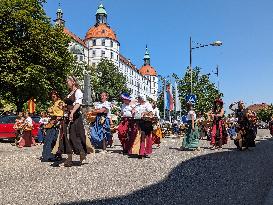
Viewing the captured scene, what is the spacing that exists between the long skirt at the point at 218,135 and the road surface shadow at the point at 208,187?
16.3ft

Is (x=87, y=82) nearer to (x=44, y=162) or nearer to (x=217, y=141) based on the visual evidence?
(x=217, y=141)

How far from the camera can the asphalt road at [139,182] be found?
5.77 metres

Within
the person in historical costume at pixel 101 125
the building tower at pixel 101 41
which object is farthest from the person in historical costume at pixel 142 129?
the building tower at pixel 101 41

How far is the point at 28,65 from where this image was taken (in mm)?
34312

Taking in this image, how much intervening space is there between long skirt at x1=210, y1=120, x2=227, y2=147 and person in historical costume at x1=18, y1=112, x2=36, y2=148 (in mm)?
8539

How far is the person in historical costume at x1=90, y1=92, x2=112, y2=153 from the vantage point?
1288cm

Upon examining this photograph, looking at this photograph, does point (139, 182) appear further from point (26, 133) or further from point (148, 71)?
point (148, 71)

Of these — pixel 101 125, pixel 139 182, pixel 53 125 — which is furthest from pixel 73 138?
pixel 101 125

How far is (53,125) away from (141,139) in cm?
232

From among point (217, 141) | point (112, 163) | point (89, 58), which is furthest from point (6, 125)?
point (89, 58)

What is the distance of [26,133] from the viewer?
1919 cm

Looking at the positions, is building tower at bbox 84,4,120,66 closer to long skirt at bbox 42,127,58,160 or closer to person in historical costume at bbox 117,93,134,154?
person in historical costume at bbox 117,93,134,154

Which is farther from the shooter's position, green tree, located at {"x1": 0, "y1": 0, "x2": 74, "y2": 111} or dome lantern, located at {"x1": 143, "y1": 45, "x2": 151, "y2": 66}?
dome lantern, located at {"x1": 143, "y1": 45, "x2": 151, "y2": 66}

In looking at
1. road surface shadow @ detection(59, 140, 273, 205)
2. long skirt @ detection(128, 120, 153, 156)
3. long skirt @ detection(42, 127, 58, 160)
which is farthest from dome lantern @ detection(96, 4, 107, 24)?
road surface shadow @ detection(59, 140, 273, 205)
